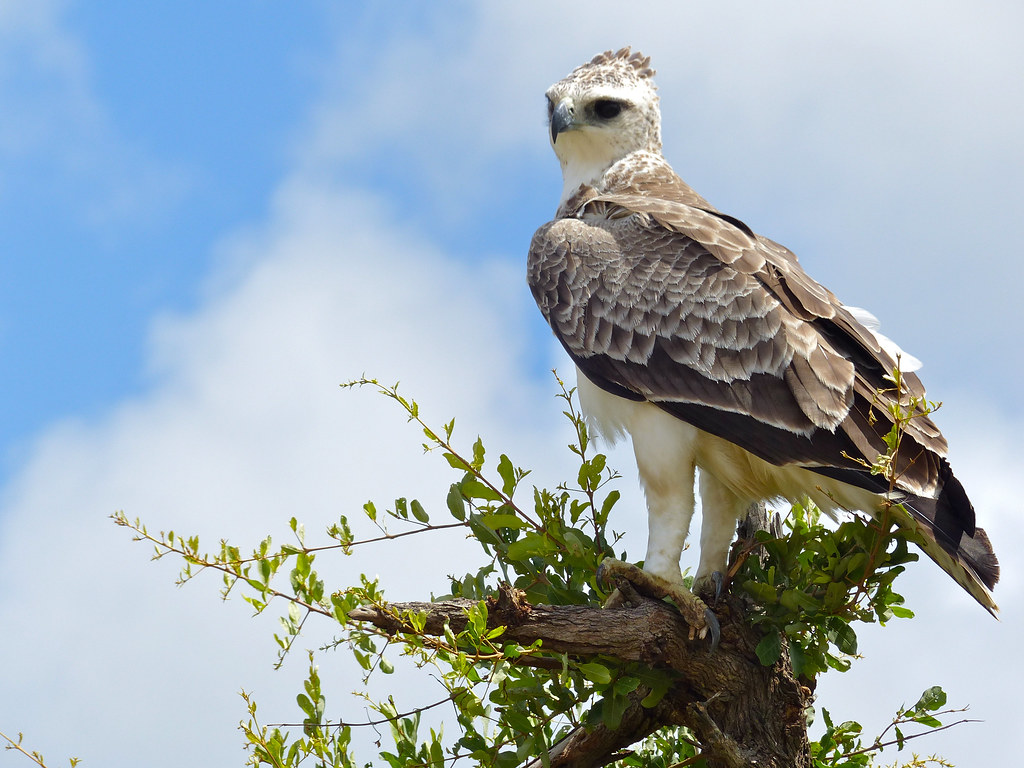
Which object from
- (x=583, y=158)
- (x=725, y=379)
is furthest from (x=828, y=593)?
(x=583, y=158)

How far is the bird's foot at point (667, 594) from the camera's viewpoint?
4.80m

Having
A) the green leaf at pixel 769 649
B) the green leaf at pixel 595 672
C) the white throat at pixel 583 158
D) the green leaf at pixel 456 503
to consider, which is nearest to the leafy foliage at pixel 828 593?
the green leaf at pixel 769 649

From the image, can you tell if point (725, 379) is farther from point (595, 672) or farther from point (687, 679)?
point (595, 672)

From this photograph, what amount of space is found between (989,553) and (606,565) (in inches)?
66.8

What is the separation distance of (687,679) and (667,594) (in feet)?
1.30

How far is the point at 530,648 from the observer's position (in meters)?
4.19

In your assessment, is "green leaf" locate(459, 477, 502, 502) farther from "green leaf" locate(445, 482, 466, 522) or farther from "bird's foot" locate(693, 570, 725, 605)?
"bird's foot" locate(693, 570, 725, 605)

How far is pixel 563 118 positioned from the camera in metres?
6.70

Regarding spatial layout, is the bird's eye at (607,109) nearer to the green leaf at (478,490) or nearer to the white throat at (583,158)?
the white throat at (583,158)

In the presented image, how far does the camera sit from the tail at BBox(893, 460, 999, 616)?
4.61m

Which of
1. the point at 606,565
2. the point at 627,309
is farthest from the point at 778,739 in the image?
the point at 627,309

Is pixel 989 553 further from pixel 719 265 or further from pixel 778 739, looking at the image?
pixel 719 265

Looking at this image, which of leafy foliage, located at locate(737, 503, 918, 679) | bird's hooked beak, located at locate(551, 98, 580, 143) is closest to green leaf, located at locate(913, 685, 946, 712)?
leafy foliage, located at locate(737, 503, 918, 679)

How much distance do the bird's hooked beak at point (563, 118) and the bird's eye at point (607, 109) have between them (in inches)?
6.6
